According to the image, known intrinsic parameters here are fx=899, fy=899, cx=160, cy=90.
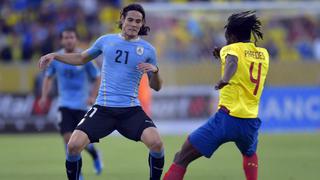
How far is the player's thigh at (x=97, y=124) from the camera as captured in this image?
1080 cm

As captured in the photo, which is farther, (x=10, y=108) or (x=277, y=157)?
(x=10, y=108)

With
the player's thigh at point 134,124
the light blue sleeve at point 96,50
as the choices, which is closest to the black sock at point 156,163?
the player's thigh at point 134,124

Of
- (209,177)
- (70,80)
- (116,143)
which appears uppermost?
(70,80)

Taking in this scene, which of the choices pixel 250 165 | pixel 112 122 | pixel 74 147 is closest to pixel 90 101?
pixel 112 122

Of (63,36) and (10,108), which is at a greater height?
(63,36)

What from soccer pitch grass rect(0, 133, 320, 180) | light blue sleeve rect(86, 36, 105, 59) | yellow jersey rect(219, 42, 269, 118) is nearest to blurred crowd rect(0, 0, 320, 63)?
soccer pitch grass rect(0, 133, 320, 180)

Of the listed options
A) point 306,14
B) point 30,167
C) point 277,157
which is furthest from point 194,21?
point 30,167

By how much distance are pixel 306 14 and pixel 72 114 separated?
46.7 ft

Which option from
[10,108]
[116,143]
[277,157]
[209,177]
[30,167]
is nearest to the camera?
[209,177]

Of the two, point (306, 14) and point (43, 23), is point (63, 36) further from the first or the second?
point (43, 23)

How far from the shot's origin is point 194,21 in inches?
1077

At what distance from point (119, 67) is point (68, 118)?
421cm

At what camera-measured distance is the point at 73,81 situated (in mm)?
15375

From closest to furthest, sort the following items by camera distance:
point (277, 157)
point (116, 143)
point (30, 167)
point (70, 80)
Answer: point (70, 80) → point (30, 167) → point (277, 157) → point (116, 143)
